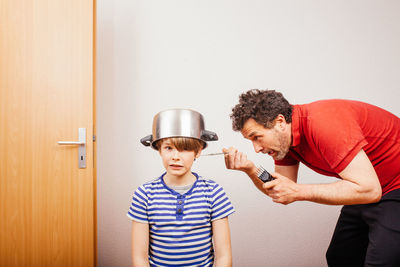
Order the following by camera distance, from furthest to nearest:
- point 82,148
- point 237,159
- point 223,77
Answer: point 223,77
point 82,148
point 237,159

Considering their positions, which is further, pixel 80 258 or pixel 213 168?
pixel 213 168

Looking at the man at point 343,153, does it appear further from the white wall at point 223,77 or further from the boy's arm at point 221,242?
the white wall at point 223,77

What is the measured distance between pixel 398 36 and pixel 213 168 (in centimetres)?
170

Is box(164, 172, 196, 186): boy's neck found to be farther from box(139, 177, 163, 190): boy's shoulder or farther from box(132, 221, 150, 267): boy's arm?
box(132, 221, 150, 267): boy's arm

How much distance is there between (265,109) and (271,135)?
0.12m

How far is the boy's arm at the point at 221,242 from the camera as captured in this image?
3.22 ft

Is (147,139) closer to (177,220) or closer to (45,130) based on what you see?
(177,220)

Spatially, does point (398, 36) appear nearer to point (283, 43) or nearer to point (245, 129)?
point (283, 43)

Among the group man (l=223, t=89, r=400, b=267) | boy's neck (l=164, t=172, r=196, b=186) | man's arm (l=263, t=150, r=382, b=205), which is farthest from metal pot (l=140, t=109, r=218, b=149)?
man's arm (l=263, t=150, r=382, b=205)

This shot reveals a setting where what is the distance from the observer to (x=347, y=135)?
928mm

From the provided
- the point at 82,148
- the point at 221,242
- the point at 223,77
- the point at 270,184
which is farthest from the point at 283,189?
the point at 82,148

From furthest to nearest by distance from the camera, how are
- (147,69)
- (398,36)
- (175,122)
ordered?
(398,36) → (147,69) → (175,122)

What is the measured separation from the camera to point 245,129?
1.16 m

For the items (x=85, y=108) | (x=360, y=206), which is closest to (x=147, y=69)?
(x=85, y=108)
